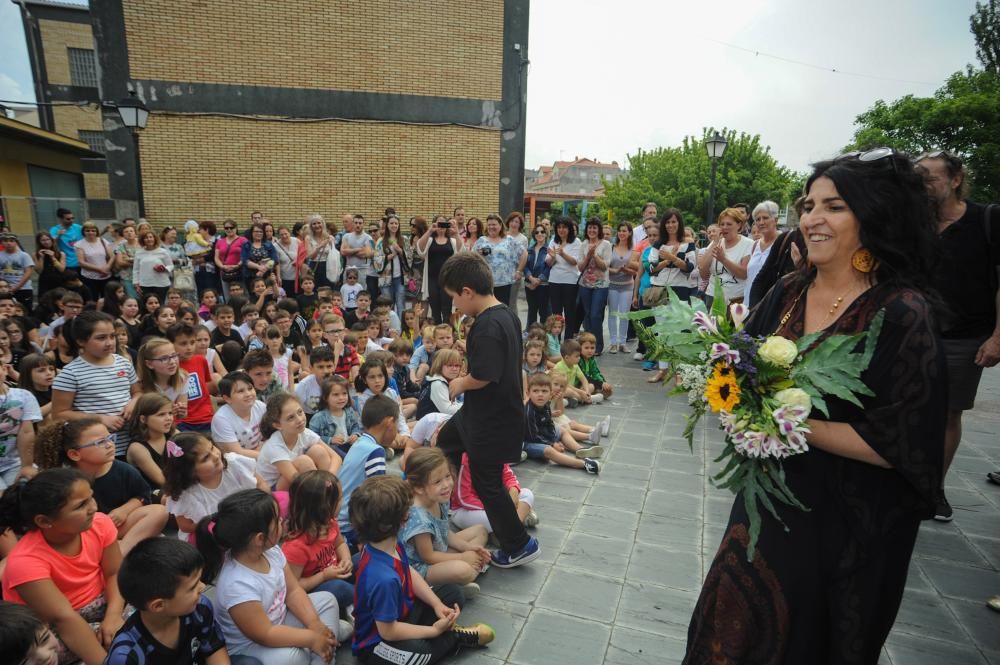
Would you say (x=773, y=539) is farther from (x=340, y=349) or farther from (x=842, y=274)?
(x=340, y=349)

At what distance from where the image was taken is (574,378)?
7.03 m

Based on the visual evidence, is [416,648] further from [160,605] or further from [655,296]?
[655,296]

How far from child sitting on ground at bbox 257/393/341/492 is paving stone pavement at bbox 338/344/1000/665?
4.95 feet

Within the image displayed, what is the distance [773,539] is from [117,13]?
17280 mm

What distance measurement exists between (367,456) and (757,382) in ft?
8.75

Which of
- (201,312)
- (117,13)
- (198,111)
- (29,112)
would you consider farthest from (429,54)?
(29,112)

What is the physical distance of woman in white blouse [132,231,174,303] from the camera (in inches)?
346

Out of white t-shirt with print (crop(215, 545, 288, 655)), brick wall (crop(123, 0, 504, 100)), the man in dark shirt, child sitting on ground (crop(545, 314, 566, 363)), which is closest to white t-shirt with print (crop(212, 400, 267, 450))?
white t-shirt with print (crop(215, 545, 288, 655))

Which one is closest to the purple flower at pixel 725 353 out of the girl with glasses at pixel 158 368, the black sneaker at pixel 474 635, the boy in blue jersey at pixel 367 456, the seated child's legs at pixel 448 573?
the black sneaker at pixel 474 635

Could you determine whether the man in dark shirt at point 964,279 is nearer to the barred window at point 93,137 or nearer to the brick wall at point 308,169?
the brick wall at point 308,169

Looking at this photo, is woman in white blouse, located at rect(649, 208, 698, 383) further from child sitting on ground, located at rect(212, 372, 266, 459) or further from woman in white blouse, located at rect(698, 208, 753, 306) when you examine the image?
child sitting on ground, located at rect(212, 372, 266, 459)

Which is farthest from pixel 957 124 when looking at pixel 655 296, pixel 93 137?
pixel 93 137

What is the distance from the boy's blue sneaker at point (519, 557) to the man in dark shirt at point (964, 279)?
2.42m

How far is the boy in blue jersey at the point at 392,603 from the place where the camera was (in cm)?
269
